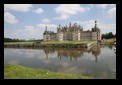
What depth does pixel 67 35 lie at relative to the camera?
89.9 m

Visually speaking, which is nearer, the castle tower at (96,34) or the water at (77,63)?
the water at (77,63)

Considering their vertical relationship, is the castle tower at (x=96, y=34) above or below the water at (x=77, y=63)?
above

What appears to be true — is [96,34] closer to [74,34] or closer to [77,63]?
[74,34]

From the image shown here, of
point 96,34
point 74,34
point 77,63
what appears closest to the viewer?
point 77,63

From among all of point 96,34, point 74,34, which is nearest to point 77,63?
point 74,34

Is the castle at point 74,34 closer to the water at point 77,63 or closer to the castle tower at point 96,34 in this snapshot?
the castle tower at point 96,34

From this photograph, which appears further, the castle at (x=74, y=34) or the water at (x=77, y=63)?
the castle at (x=74, y=34)

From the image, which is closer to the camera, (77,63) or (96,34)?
(77,63)

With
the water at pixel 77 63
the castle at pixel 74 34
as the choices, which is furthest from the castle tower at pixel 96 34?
the water at pixel 77 63

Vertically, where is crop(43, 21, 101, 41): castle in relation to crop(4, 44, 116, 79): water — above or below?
above

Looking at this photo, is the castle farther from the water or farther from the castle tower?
the water

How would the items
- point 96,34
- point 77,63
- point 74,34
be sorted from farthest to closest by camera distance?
point 96,34
point 74,34
point 77,63

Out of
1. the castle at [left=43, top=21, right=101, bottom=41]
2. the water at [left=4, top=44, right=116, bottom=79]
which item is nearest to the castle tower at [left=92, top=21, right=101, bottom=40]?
the castle at [left=43, top=21, right=101, bottom=41]
